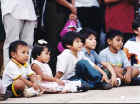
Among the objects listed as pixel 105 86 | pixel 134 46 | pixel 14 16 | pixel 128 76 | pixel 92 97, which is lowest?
pixel 92 97

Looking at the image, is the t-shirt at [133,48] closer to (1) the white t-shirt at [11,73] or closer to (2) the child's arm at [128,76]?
(2) the child's arm at [128,76]

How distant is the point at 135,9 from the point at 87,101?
8.03 ft

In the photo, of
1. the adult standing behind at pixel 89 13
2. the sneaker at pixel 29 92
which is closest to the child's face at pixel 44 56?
the sneaker at pixel 29 92

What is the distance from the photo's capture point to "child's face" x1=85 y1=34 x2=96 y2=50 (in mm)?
5983

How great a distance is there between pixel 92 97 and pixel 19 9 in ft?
5.37

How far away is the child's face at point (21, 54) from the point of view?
5.18 meters

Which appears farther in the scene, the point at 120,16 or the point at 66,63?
the point at 120,16

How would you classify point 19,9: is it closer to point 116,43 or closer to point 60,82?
point 60,82

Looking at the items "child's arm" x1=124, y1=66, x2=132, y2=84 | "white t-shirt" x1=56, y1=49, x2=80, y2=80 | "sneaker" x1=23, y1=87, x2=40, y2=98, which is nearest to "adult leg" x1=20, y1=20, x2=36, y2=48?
"white t-shirt" x1=56, y1=49, x2=80, y2=80

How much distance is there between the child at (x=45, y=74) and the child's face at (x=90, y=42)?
1.95 ft

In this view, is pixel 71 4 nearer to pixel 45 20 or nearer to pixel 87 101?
pixel 45 20

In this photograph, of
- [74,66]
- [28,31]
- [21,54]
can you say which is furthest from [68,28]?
[21,54]

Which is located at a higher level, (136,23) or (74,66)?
(136,23)

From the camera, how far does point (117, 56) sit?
6.25m
